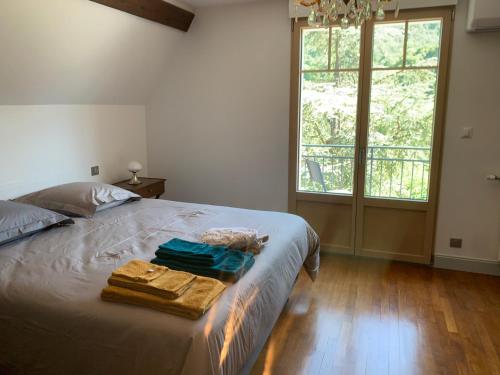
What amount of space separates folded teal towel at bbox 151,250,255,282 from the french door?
79.6 inches

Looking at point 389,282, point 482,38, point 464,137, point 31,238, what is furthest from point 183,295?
point 482,38

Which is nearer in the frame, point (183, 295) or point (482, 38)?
point (183, 295)

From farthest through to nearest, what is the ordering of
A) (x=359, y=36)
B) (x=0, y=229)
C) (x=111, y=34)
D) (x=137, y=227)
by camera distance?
1. (x=359, y=36)
2. (x=111, y=34)
3. (x=137, y=227)
4. (x=0, y=229)

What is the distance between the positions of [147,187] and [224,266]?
2.18 m

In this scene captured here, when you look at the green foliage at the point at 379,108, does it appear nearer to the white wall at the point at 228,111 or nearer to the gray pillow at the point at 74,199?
the white wall at the point at 228,111

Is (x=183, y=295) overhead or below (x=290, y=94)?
below

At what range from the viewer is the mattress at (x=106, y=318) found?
1556 millimetres

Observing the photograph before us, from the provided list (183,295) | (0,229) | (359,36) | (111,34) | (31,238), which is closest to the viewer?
Result: (183,295)

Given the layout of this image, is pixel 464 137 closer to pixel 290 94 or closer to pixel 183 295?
pixel 290 94

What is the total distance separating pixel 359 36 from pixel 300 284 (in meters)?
2.20

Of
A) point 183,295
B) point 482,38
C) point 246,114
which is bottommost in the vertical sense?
point 183,295

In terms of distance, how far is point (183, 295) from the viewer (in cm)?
170

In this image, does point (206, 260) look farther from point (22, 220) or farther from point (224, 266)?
point (22, 220)

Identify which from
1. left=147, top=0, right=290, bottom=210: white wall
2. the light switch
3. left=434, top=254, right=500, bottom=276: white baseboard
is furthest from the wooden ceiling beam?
left=434, top=254, right=500, bottom=276: white baseboard
